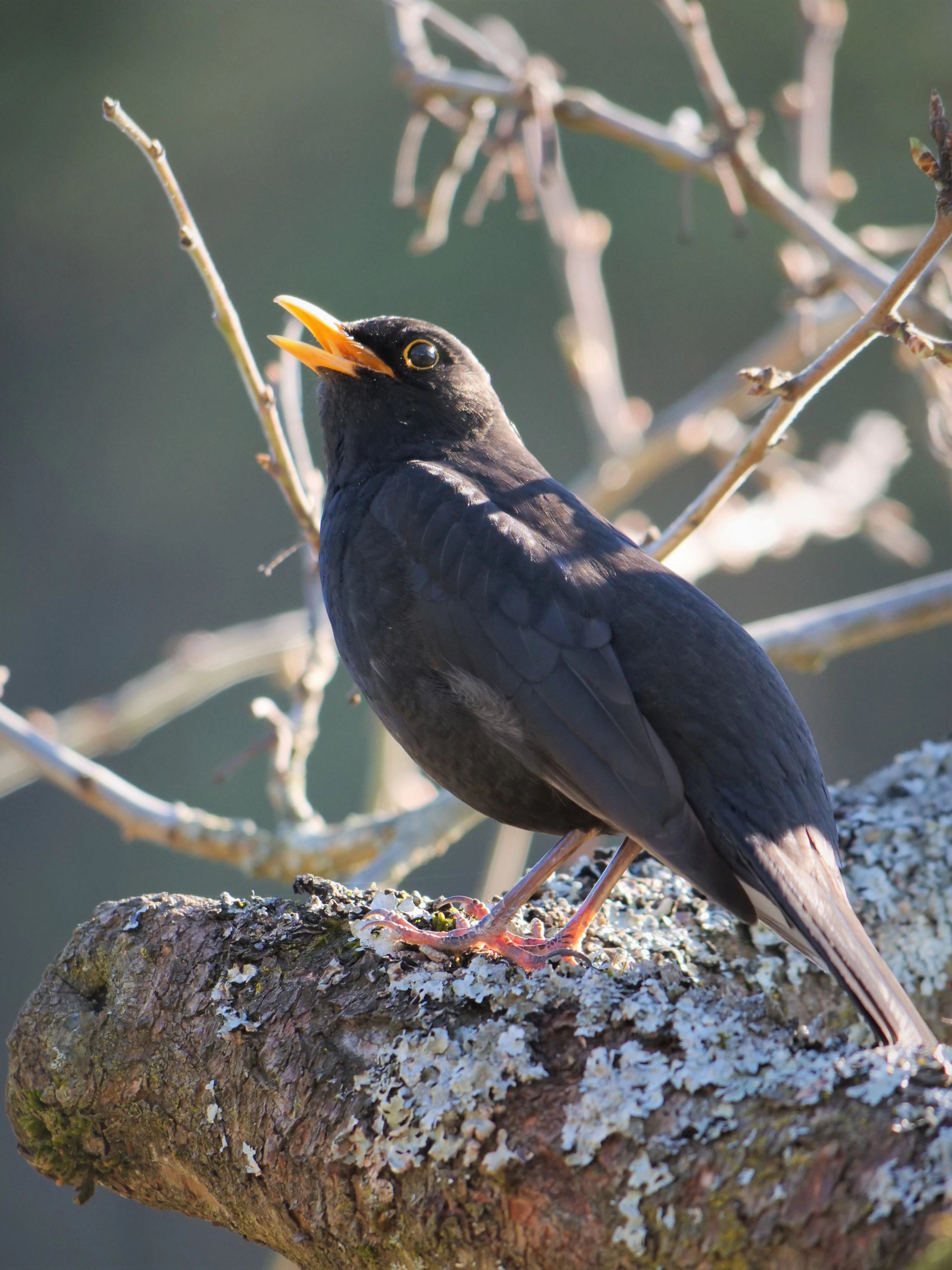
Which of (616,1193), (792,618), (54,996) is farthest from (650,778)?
(792,618)

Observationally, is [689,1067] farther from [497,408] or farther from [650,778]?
[497,408]

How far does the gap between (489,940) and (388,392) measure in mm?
1576

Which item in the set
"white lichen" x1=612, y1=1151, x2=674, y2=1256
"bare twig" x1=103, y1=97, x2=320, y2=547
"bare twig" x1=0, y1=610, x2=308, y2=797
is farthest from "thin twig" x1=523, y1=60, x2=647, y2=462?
"white lichen" x1=612, y1=1151, x2=674, y2=1256

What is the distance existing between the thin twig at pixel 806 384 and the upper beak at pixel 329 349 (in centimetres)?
92

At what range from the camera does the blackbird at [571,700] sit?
7.95ft

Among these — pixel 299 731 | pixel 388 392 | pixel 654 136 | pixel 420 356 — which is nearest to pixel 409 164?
pixel 654 136

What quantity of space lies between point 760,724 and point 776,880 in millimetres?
379

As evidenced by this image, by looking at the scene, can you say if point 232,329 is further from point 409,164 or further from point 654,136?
point 654,136

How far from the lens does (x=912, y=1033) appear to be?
6.72 feet

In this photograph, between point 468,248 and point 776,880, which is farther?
point 468,248

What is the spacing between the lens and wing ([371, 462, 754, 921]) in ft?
8.03

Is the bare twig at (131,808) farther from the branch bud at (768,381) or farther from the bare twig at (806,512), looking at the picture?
the branch bud at (768,381)

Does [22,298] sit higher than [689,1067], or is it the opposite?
[22,298]

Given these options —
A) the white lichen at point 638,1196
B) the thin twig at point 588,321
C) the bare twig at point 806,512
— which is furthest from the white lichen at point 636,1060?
the thin twig at point 588,321
